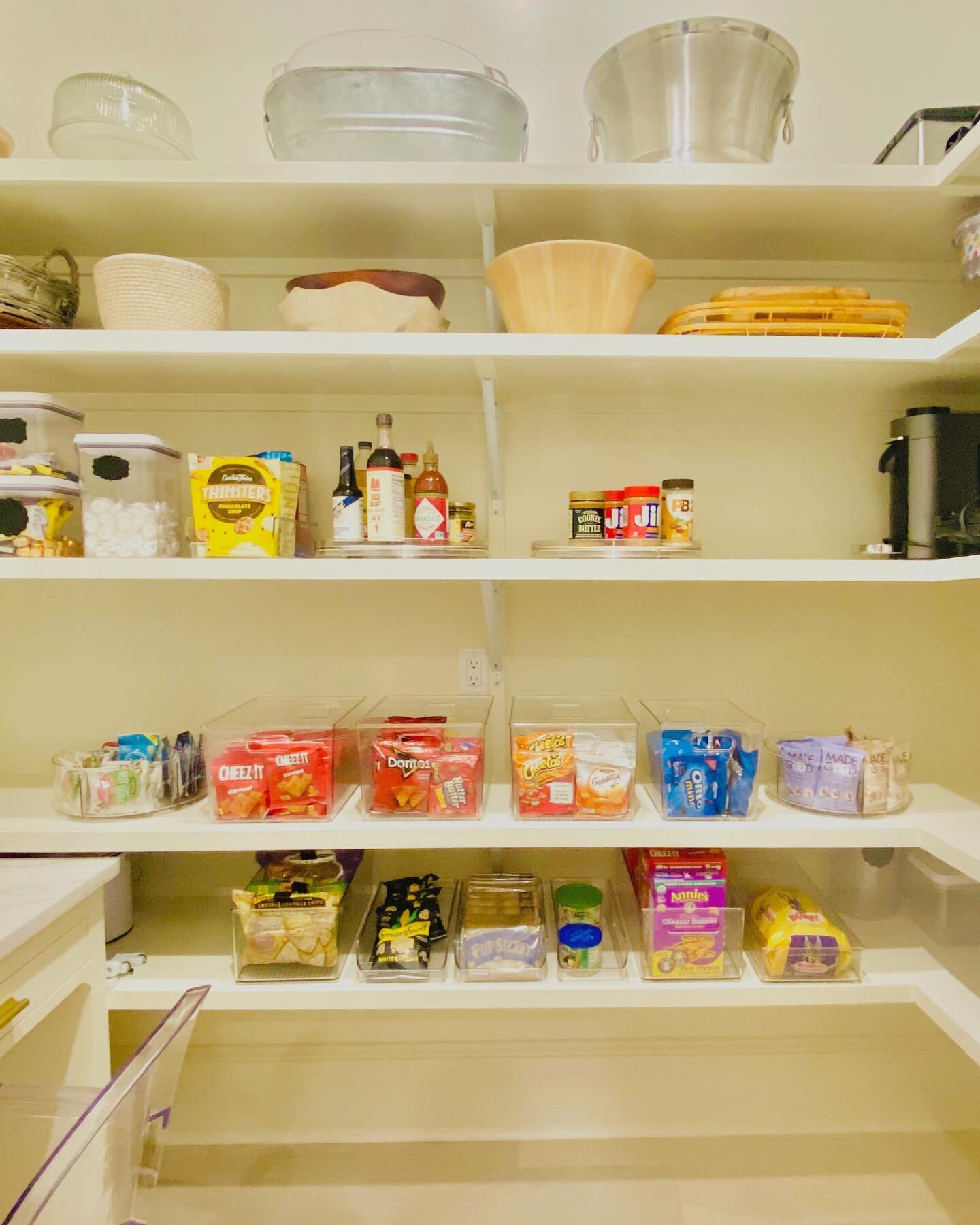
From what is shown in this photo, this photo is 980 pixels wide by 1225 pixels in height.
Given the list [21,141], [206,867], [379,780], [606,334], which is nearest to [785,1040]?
[379,780]

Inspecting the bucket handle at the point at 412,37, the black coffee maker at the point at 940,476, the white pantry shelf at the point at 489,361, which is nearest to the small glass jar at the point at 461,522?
the white pantry shelf at the point at 489,361

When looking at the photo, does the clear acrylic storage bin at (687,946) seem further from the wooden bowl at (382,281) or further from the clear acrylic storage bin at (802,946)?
the wooden bowl at (382,281)

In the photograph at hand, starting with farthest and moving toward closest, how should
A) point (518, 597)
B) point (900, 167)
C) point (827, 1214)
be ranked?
point (518, 597)
point (827, 1214)
point (900, 167)

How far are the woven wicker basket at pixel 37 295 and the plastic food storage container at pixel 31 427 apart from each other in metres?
0.14

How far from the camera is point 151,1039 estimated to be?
0.91 meters

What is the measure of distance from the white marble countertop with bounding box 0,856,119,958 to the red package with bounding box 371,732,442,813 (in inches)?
19.8

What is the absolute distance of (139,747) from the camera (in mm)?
1425

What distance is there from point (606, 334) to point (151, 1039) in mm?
1293

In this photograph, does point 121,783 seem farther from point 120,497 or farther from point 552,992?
point 552,992

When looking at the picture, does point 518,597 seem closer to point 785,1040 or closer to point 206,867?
point 206,867

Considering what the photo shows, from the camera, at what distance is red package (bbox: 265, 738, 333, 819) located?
1.31m

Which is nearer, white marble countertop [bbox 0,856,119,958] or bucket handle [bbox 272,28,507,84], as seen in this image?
white marble countertop [bbox 0,856,119,958]

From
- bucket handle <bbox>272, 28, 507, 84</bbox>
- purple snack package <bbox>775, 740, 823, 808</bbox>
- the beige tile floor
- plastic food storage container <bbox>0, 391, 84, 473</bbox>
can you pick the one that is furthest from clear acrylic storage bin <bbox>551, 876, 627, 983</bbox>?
bucket handle <bbox>272, 28, 507, 84</bbox>

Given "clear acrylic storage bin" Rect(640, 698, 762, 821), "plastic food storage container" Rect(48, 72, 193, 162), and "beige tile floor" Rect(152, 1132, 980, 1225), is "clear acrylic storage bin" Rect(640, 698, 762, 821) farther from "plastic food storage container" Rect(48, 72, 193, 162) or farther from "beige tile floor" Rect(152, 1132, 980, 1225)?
"plastic food storage container" Rect(48, 72, 193, 162)
